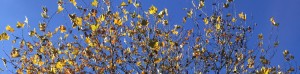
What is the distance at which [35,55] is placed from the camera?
33.2 ft

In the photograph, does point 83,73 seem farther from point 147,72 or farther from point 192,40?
point 192,40

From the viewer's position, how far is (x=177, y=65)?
10250 mm

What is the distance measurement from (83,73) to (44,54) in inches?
41.4

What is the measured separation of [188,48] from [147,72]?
1.99 m

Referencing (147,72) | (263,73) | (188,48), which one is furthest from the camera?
(188,48)

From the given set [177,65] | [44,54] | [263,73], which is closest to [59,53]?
[44,54]

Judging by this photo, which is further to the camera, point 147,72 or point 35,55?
point 35,55

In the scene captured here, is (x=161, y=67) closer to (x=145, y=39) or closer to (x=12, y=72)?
(x=145, y=39)

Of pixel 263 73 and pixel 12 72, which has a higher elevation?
pixel 12 72

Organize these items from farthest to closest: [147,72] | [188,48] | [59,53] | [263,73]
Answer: [188,48] < [59,53] < [147,72] < [263,73]

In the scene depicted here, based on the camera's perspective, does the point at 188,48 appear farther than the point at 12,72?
Yes

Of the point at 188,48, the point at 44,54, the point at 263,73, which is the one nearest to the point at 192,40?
the point at 188,48

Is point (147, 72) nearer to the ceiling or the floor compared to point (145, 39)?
nearer to the floor

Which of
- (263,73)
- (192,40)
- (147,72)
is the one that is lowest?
(263,73)
